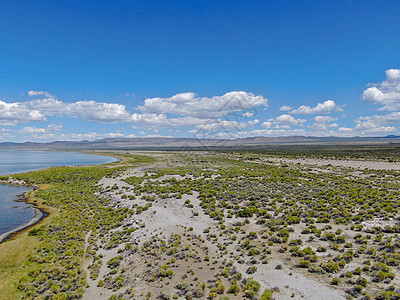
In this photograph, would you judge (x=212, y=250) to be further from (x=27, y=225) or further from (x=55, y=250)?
(x=27, y=225)

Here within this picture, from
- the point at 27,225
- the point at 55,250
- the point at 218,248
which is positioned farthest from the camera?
the point at 27,225

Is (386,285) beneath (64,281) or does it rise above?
above

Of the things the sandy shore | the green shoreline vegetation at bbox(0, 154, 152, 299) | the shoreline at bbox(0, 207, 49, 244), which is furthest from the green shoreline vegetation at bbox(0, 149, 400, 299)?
the sandy shore

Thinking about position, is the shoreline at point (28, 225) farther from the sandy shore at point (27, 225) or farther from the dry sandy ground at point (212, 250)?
the dry sandy ground at point (212, 250)

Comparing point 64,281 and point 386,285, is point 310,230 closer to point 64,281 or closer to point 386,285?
point 386,285

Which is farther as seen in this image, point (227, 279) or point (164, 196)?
point (164, 196)

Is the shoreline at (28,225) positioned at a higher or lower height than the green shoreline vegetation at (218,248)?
lower

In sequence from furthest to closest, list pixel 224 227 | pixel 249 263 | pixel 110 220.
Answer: pixel 110 220
pixel 224 227
pixel 249 263

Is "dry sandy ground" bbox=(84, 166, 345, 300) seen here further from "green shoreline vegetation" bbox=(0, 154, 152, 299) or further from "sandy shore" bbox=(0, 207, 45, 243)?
"sandy shore" bbox=(0, 207, 45, 243)

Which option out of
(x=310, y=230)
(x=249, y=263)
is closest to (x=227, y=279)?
(x=249, y=263)

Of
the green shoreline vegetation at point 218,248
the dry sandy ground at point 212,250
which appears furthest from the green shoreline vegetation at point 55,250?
the dry sandy ground at point 212,250

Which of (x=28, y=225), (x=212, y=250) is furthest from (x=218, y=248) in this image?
(x=28, y=225)
